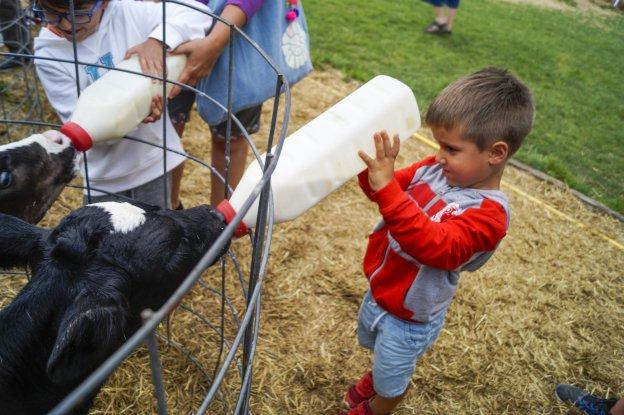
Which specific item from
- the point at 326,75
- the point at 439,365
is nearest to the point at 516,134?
the point at 439,365

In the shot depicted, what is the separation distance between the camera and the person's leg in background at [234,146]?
7.18 ft

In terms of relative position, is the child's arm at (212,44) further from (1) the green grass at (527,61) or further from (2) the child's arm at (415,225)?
(1) the green grass at (527,61)

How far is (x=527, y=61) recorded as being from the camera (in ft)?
20.5

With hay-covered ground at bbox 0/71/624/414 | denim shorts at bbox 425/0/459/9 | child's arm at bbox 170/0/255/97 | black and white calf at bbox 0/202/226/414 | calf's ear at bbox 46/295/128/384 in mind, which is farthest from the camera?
denim shorts at bbox 425/0/459/9

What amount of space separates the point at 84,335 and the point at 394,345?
89 centimetres

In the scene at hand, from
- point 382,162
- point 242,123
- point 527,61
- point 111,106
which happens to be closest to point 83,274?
point 111,106

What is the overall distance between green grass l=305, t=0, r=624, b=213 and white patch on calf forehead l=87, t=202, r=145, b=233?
3.15 m

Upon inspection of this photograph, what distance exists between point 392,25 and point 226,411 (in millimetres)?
5634

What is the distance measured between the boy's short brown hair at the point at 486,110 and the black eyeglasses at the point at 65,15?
1.08 meters

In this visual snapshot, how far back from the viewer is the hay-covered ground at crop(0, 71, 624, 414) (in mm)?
1938

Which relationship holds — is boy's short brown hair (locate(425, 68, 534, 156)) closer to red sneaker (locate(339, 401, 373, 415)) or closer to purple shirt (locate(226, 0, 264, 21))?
purple shirt (locate(226, 0, 264, 21))

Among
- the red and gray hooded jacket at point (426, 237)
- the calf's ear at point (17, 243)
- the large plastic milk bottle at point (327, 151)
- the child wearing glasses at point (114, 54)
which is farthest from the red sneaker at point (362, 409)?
the calf's ear at point (17, 243)

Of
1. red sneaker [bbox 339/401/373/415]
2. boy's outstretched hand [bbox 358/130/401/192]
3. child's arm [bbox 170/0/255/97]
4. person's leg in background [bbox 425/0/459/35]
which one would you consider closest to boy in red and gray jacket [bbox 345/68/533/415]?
boy's outstretched hand [bbox 358/130/401/192]

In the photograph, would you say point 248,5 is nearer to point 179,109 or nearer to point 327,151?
point 179,109
